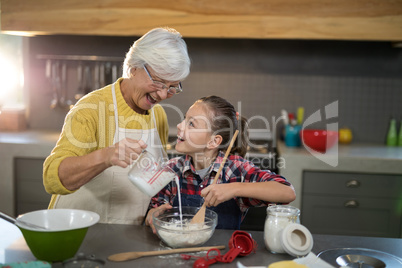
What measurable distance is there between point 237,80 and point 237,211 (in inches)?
82.3

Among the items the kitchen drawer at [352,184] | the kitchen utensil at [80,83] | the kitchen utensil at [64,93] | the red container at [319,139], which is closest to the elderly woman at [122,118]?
the kitchen drawer at [352,184]

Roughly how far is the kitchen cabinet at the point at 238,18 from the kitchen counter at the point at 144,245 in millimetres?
1895

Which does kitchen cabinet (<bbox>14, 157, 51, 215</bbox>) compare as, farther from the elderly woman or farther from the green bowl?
the green bowl

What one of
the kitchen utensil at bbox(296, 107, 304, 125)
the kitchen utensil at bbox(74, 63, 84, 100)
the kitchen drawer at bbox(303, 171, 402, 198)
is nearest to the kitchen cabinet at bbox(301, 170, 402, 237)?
the kitchen drawer at bbox(303, 171, 402, 198)

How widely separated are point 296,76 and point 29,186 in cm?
221

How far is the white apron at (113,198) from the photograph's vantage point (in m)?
1.86

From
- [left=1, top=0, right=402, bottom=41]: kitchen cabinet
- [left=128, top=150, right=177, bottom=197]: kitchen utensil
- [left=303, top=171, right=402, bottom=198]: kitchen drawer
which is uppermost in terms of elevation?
[left=1, top=0, right=402, bottom=41]: kitchen cabinet

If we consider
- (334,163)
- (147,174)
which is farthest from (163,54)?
(334,163)

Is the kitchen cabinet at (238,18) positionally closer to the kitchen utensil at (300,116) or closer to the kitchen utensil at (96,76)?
the kitchen utensil at (96,76)

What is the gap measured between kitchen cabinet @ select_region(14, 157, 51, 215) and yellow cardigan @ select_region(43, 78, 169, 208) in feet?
4.77

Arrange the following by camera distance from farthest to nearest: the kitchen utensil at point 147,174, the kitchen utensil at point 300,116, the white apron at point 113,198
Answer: the kitchen utensil at point 300,116, the white apron at point 113,198, the kitchen utensil at point 147,174

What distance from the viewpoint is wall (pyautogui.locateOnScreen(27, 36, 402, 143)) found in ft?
11.8

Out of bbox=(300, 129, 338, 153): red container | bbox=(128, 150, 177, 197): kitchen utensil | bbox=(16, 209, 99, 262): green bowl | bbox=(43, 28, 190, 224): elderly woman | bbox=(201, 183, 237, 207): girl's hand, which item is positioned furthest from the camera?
bbox=(300, 129, 338, 153): red container

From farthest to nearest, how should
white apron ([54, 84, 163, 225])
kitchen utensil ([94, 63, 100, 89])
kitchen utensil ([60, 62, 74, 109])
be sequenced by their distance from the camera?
1. kitchen utensil ([60, 62, 74, 109])
2. kitchen utensil ([94, 63, 100, 89])
3. white apron ([54, 84, 163, 225])
